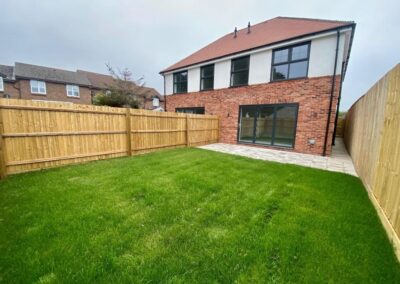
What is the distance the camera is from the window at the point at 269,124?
8.31m

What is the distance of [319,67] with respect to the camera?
7.36 meters

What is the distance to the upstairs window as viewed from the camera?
31.5ft

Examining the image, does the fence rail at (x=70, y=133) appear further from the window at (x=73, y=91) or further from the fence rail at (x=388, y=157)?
the window at (x=73, y=91)

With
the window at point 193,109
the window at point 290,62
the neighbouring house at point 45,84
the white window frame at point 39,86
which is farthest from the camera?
the white window frame at point 39,86

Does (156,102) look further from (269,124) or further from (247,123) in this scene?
(269,124)

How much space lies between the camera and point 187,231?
228 centimetres

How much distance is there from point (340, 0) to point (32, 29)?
2705 cm

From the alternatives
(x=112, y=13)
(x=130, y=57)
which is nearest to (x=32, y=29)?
(x=130, y=57)

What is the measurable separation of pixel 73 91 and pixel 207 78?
20755mm

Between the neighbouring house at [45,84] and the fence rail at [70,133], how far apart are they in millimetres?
15433

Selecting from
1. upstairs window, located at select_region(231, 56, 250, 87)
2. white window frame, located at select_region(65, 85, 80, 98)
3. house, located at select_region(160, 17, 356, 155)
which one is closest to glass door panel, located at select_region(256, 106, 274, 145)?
house, located at select_region(160, 17, 356, 155)

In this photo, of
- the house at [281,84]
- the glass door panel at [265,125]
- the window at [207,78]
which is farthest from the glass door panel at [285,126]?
the window at [207,78]

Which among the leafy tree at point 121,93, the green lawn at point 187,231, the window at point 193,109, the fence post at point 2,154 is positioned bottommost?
the green lawn at point 187,231

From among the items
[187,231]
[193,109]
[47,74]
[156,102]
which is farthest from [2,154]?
[156,102]
